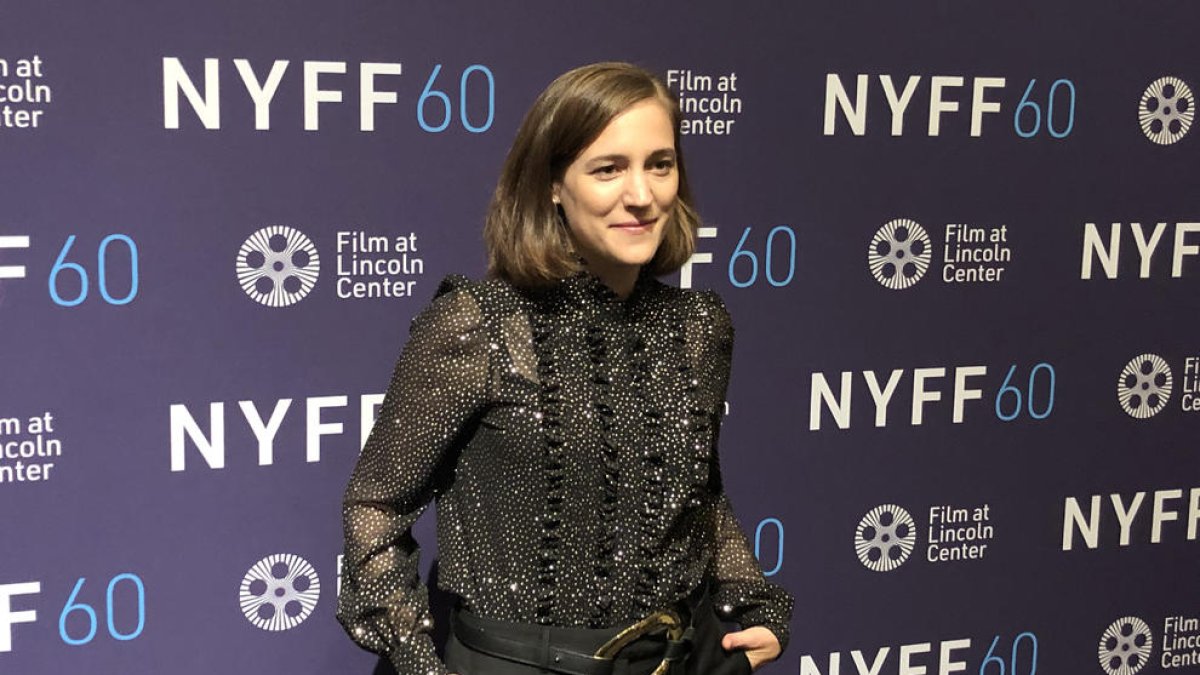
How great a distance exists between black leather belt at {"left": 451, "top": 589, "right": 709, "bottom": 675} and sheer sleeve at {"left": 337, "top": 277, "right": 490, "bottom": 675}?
71 millimetres

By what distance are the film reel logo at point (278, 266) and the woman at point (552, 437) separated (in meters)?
0.67

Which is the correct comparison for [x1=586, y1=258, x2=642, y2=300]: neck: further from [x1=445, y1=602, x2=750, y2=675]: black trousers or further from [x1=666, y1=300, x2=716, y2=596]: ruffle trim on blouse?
[x1=445, y1=602, x2=750, y2=675]: black trousers

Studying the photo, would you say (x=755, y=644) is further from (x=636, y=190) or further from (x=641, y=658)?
(x=636, y=190)

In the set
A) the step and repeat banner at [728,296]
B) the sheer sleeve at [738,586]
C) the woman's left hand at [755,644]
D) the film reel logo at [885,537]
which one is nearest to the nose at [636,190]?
the sheer sleeve at [738,586]

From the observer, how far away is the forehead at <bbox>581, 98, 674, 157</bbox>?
6.19 ft

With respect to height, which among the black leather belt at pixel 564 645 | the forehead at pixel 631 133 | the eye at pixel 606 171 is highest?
the forehead at pixel 631 133

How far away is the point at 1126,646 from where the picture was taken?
3.30m

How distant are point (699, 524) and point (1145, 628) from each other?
170 cm

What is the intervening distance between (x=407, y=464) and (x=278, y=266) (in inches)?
30.5

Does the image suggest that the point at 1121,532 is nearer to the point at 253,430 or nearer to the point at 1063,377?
the point at 1063,377

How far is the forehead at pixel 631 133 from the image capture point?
1.89m

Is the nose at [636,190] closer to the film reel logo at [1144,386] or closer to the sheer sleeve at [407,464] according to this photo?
the sheer sleeve at [407,464]

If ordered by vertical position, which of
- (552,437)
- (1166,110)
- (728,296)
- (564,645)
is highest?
(1166,110)

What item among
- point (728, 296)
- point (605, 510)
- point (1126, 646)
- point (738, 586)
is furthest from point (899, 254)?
point (605, 510)
